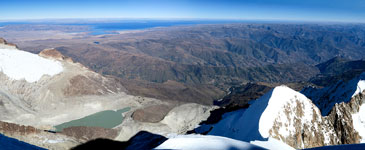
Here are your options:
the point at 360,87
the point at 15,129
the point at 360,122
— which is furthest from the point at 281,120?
the point at 15,129

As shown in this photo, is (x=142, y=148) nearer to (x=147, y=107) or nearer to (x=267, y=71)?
(x=147, y=107)

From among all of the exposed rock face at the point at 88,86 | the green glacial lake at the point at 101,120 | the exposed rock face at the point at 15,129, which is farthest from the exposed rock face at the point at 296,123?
the exposed rock face at the point at 88,86

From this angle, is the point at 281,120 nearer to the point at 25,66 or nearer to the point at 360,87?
the point at 360,87

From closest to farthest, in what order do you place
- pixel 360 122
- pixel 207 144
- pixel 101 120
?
1. pixel 207 144
2. pixel 360 122
3. pixel 101 120

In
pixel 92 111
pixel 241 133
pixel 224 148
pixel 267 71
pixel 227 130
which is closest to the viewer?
pixel 224 148

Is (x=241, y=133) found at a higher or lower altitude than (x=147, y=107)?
higher

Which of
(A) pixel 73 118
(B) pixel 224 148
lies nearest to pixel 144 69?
(A) pixel 73 118
